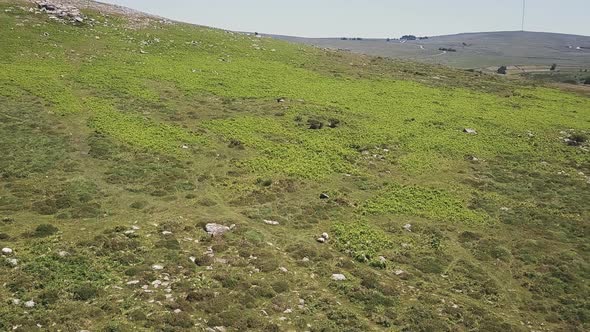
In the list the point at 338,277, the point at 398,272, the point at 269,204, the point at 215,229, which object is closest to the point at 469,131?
the point at 269,204

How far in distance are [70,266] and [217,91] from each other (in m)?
38.7

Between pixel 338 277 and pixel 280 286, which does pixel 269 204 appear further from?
pixel 280 286

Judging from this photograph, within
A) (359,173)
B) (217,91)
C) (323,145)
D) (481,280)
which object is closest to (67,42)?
(217,91)

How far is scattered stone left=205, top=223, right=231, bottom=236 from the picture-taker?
2461cm

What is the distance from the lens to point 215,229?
982 inches

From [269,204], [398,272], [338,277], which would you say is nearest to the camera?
[338,277]

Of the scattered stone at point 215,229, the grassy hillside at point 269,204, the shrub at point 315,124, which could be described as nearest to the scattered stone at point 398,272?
the grassy hillside at point 269,204

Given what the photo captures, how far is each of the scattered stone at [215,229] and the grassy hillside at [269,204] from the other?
528 millimetres

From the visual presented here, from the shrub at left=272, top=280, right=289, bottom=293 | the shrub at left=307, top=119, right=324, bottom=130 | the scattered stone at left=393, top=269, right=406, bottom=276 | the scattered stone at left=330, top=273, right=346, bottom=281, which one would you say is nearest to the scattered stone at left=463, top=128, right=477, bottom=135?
the shrub at left=307, top=119, right=324, bottom=130

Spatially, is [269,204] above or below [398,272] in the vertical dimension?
above

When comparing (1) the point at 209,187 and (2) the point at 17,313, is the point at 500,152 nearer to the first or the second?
(1) the point at 209,187

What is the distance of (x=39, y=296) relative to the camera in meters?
17.4

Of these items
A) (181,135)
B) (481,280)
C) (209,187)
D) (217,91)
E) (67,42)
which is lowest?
(481,280)

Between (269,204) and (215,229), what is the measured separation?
17.8 feet
